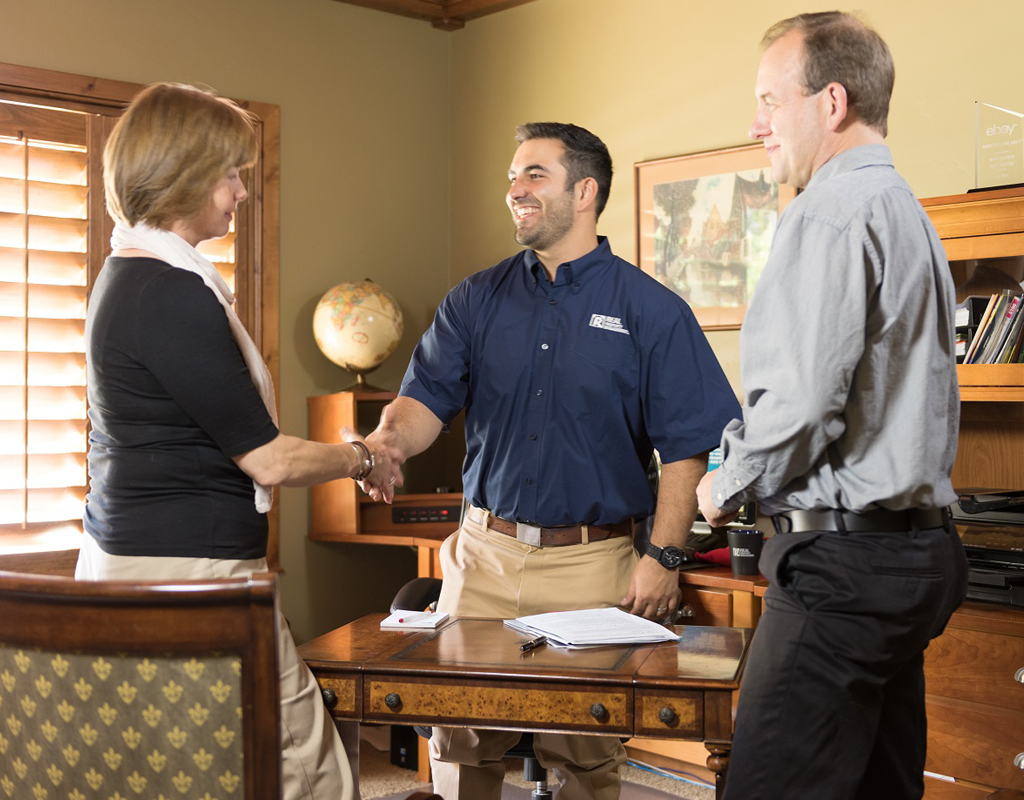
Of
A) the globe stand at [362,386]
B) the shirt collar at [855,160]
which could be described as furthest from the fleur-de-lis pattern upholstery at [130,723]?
the globe stand at [362,386]

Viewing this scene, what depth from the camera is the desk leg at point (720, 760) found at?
1.78 metres

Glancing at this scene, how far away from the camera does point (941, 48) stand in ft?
11.4

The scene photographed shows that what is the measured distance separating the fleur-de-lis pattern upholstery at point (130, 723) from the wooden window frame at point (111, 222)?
2634 mm

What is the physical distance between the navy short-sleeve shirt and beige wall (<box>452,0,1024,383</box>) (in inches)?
52.8

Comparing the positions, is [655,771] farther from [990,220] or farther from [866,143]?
[866,143]

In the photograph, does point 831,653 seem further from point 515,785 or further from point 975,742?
point 515,785

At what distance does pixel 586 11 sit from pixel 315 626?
283cm

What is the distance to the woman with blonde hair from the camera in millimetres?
1768

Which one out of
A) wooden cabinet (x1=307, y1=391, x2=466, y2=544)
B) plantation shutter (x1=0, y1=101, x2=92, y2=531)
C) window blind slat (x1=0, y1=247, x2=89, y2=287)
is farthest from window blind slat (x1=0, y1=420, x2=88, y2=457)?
wooden cabinet (x1=307, y1=391, x2=466, y2=544)

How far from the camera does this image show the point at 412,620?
2.26 metres

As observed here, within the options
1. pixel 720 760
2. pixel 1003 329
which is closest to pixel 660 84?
pixel 1003 329

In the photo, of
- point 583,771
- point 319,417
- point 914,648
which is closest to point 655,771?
point 583,771

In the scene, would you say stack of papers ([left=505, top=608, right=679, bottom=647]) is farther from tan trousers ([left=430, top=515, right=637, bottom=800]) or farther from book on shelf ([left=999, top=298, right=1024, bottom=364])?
book on shelf ([left=999, top=298, right=1024, bottom=364])

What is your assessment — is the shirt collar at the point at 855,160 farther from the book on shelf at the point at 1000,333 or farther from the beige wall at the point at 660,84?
the beige wall at the point at 660,84
